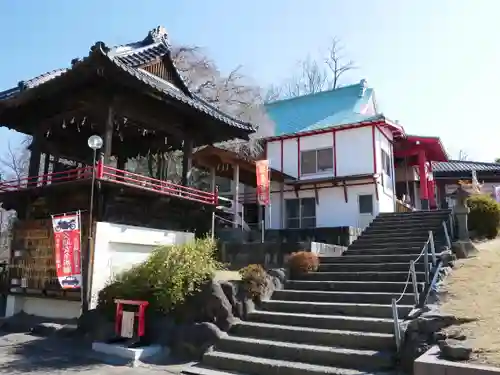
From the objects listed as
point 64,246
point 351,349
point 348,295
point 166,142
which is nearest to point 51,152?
point 166,142

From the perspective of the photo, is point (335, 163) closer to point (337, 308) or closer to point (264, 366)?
point (337, 308)

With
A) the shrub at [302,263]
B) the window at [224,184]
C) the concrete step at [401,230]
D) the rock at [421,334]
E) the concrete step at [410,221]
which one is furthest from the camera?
the window at [224,184]

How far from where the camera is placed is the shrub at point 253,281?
10289 millimetres

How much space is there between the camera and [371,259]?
1209cm

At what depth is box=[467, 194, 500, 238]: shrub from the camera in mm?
14312

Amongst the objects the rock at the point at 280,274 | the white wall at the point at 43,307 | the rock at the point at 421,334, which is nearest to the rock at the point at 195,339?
the rock at the point at 280,274

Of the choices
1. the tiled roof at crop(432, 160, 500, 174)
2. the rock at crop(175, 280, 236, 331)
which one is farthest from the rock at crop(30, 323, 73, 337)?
the tiled roof at crop(432, 160, 500, 174)

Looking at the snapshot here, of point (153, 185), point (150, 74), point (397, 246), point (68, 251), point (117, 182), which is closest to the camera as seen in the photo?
point (68, 251)

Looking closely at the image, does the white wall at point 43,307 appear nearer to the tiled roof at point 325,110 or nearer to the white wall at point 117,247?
the white wall at point 117,247

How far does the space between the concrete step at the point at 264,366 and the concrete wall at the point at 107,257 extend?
16.1 feet

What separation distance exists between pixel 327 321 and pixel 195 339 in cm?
287

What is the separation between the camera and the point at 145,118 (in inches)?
547

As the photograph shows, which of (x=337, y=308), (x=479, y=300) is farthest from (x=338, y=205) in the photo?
(x=479, y=300)

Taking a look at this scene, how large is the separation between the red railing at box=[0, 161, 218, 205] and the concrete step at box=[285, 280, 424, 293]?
16.5ft
